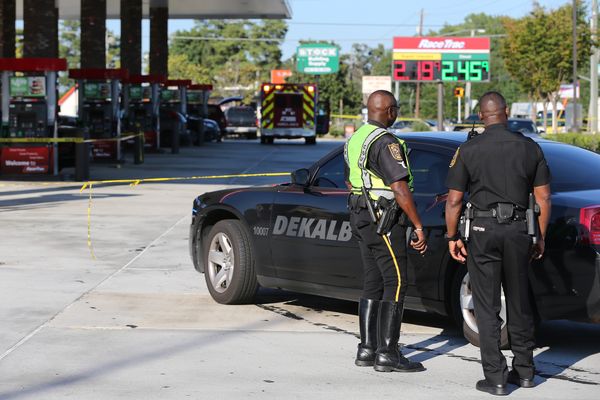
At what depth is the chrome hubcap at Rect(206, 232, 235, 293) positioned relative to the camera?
32.6 feet

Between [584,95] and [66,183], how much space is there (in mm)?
111879

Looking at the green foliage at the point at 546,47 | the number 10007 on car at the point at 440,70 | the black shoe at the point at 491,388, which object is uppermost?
the green foliage at the point at 546,47

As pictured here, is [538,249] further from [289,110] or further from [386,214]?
[289,110]

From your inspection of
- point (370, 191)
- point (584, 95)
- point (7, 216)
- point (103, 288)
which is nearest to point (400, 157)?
point (370, 191)

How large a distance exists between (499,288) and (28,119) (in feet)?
67.9

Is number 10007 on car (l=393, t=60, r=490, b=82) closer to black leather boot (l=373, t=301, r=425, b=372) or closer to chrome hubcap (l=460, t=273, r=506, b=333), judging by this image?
chrome hubcap (l=460, t=273, r=506, b=333)

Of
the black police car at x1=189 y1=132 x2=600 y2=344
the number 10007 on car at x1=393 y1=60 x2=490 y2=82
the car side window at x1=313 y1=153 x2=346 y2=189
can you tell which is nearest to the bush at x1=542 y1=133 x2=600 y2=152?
the number 10007 on car at x1=393 y1=60 x2=490 y2=82

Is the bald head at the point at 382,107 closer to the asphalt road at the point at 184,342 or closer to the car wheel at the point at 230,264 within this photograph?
the asphalt road at the point at 184,342

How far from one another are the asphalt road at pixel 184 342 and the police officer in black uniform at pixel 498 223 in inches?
13.0

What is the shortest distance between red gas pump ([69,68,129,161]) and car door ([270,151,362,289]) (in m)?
23.6

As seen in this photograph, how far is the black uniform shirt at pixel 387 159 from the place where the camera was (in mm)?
7191

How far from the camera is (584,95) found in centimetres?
13050

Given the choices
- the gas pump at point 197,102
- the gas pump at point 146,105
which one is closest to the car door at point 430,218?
the gas pump at point 146,105

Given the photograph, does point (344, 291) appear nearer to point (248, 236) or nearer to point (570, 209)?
point (248, 236)
